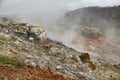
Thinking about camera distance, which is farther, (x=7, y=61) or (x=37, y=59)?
(x=37, y=59)

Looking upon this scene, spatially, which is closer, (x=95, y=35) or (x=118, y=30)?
(x=95, y=35)

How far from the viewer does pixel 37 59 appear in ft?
87.9

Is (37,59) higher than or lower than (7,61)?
lower

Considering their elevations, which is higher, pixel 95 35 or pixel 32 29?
pixel 32 29

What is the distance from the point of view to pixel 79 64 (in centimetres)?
2931

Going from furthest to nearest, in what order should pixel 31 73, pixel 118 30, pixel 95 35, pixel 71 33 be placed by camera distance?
pixel 118 30
pixel 95 35
pixel 71 33
pixel 31 73

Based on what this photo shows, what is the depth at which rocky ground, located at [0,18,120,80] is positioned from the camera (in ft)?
76.7

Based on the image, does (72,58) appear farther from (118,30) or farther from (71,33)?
(118,30)

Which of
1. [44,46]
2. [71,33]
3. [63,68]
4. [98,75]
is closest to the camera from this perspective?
[63,68]

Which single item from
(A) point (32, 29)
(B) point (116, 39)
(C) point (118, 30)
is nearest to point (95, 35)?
(B) point (116, 39)

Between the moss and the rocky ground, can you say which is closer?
the rocky ground

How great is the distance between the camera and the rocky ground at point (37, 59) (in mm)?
23375

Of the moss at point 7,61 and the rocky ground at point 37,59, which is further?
the moss at point 7,61

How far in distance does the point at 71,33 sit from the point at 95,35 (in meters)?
9.19
